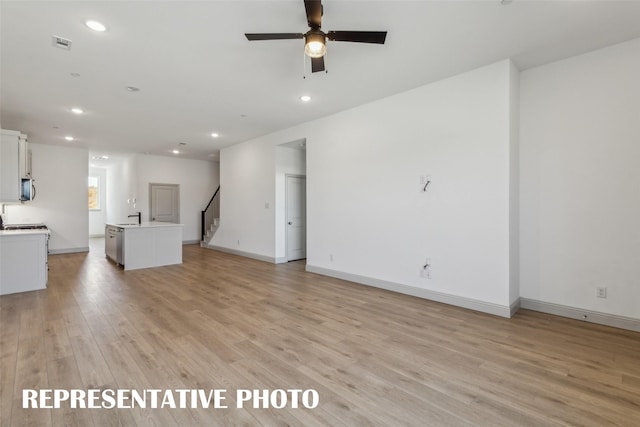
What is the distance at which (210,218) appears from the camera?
10.7 m

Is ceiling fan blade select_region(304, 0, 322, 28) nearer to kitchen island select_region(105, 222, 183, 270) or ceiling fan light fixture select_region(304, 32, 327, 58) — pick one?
ceiling fan light fixture select_region(304, 32, 327, 58)

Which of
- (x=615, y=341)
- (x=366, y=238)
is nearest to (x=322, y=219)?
(x=366, y=238)

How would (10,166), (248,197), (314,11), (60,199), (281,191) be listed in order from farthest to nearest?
(60,199) < (248,197) < (281,191) < (10,166) < (314,11)

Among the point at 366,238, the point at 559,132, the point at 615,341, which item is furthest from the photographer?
the point at 366,238

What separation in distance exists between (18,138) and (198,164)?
19.0 ft

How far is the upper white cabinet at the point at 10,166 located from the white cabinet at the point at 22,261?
3.40 feet

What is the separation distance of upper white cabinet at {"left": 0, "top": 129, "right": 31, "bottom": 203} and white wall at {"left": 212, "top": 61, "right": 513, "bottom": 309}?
4.94 metres

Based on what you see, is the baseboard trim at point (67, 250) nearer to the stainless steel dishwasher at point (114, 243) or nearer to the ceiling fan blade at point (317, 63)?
the stainless steel dishwasher at point (114, 243)

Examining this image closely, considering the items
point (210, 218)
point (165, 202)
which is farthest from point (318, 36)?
point (165, 202)

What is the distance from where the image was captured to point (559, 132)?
3.58 m

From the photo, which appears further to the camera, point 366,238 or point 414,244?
point 366,238

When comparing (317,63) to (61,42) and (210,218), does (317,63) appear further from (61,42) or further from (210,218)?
(210,218)

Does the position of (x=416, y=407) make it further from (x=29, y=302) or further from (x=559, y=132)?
(x=29, y=302)

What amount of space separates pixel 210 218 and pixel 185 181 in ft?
5.31
